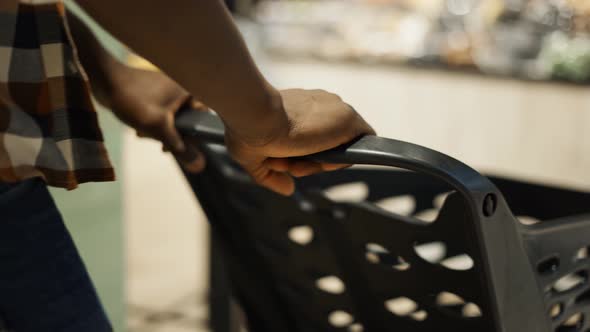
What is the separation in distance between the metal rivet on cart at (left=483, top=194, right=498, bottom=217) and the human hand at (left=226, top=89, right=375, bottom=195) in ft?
0.41

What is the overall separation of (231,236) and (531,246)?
1.20ft

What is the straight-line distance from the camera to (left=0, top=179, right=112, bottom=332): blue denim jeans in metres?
0.64

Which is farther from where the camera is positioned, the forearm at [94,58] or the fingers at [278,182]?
the forearm at [94,58]

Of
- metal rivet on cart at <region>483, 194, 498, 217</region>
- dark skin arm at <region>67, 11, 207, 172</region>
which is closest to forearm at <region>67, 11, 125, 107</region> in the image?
dark skin arm at <region>67, 11, 207, 172</region>

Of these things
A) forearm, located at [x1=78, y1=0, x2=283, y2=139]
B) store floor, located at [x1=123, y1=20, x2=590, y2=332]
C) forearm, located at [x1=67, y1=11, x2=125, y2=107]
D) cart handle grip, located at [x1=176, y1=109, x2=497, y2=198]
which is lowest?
store floor, located at [x1=123, y1=20, x2=590, y2=332]

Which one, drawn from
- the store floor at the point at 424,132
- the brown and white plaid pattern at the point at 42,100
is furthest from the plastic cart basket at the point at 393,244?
the store floor at the point at 424,132

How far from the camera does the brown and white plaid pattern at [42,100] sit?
0.62 metres

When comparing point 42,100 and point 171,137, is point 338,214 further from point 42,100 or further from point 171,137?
point 42,100

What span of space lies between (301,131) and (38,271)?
0.26 meters

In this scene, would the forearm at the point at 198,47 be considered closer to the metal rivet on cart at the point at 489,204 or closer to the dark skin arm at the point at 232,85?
the dark skin arm at the point at 232,85

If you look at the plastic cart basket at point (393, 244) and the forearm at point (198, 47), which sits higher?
the forearm at point (198, 47)

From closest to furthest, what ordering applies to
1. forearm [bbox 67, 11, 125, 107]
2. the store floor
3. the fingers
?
the fingers
forearm [bbox 67, 11, 125, 107]
the store floor

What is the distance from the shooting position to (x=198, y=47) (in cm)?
58

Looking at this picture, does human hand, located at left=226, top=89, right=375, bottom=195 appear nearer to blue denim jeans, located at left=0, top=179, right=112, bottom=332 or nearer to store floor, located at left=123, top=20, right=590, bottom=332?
blue denim jeans, located at left=0, top=179, right=112, bottom=332
